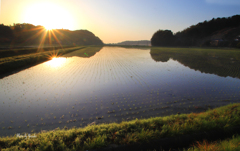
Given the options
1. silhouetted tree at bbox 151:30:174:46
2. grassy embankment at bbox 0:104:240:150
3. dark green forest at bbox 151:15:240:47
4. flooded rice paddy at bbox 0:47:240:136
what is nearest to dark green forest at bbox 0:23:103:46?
flooded rice paddy at bbox 0:47:240:136

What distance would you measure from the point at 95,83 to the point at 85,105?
3.68 m

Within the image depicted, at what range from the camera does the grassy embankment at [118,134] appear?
131 inches

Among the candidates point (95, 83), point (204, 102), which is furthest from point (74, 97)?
point (204, 102)

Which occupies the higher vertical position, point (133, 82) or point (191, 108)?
point (133, 82)

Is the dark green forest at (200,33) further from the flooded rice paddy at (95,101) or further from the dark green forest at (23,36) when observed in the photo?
the dark green forest at (23,36)

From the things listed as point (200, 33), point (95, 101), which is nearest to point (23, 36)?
point (95, 101)

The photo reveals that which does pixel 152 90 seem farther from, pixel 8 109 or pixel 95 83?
pixel 8 109

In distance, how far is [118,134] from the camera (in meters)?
3.70

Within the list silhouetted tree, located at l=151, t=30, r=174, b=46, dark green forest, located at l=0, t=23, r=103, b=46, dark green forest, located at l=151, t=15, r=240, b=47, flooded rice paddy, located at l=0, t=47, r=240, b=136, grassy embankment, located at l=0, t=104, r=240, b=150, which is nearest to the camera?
grassy embankment, located at l=0, t=104, r=240, b=150

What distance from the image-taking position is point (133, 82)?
34.1 feet

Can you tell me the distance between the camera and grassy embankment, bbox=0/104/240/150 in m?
3.32

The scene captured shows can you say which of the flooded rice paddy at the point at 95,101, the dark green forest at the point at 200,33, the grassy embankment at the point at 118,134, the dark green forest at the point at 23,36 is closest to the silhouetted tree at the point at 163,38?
the dark green forest at the point at 200,33

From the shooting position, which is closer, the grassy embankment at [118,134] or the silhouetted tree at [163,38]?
the grassy embankment at [118,134]

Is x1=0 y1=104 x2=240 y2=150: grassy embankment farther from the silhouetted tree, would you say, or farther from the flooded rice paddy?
the silhouetted tree
